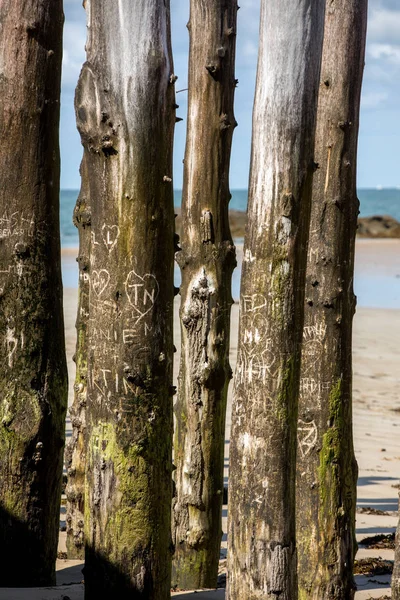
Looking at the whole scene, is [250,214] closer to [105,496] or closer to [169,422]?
[169,422]

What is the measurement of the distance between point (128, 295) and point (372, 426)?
27.8 ft

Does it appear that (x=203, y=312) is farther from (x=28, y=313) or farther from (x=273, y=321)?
(x=273, y=321)

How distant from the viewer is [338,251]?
593 centimetres

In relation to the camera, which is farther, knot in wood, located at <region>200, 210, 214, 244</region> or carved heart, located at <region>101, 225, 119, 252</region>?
knot in wood, located at <region>200, 210, 214, 244</region>

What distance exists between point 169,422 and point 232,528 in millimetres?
645

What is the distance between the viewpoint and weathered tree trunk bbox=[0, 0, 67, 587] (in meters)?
5.23

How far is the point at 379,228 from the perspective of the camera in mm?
54500

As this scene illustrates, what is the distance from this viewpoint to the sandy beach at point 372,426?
628 centimetres

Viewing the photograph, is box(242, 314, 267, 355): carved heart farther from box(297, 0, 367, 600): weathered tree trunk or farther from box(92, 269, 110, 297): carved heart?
box(297, 0, 367, 600): weathered tree trunk

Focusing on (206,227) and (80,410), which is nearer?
(206,227)

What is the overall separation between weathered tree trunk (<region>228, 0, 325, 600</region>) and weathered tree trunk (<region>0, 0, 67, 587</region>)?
118cm

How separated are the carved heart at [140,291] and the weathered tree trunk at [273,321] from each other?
54 cm

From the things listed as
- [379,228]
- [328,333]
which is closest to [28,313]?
[328,333]

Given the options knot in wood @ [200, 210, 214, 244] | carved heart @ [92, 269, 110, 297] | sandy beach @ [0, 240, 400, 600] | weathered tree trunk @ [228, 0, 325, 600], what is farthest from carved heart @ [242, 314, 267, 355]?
knot in wood @ [200, 210, 214, 244]
